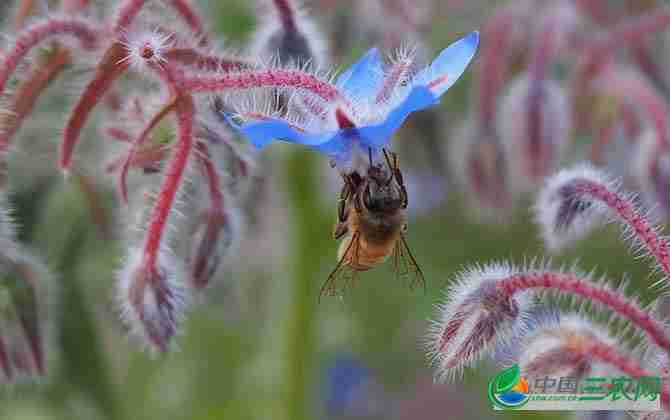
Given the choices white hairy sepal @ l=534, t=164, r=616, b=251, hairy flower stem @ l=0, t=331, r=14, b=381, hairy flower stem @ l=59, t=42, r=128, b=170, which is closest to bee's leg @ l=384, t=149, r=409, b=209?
white hairy sepal @ l=534, t=164, r=616, b=251

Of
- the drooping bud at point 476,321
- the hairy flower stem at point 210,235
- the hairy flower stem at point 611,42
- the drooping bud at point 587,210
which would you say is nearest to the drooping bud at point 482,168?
the hairy flower stem at point 611,42

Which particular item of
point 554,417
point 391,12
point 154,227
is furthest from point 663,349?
point 554,417

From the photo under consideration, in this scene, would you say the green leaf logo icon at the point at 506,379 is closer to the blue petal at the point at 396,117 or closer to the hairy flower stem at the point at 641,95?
the blue petal at the point at 396,117

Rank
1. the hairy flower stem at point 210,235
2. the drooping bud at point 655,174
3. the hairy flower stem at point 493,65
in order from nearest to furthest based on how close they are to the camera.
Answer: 1. the hairy flower stem at point 210,235
2. the drooping bud at point 655,174
3. the hairy flower stem at point 493,65

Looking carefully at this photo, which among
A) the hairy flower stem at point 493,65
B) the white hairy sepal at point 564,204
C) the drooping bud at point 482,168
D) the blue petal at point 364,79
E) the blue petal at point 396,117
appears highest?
the hairy flower stem at point 493,65

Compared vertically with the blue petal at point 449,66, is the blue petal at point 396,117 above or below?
below

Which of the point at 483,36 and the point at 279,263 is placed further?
the point at 279,263

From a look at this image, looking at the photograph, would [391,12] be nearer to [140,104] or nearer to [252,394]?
[140,104]
